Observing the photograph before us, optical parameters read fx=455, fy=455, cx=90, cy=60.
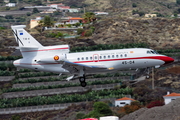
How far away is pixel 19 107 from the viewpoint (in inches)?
3770

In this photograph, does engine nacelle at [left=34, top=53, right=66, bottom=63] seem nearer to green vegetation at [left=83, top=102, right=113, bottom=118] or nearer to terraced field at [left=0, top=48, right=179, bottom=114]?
green vegetation at [left=83, top=102, right=113, bottom=118]

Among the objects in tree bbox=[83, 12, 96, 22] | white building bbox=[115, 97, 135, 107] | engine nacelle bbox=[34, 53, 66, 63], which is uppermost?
engine nacelle bbox=[34, 53, 66, 63]

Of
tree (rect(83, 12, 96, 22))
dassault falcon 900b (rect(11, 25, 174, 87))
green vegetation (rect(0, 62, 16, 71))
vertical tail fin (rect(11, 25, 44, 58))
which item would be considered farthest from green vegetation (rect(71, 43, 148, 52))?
dassault falcon 900b (rect(11, 25, 174, 87))

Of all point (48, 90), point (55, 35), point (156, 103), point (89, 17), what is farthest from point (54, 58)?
point (89, 17)

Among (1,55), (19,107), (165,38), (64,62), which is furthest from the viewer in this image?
(165,38)

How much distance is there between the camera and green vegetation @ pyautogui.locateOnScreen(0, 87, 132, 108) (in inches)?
3821

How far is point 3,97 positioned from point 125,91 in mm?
27767

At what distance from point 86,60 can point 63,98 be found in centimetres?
3976

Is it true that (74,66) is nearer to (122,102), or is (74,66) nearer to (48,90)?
(122,102)

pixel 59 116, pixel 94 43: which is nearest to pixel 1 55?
pixel 94 43

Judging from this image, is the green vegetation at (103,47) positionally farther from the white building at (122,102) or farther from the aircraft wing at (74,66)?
the aircraft wing at (74,66)

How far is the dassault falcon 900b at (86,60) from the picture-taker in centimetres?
5962

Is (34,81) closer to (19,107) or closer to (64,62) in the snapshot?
(19,107)

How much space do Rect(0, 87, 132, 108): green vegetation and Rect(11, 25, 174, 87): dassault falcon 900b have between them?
3570cm
